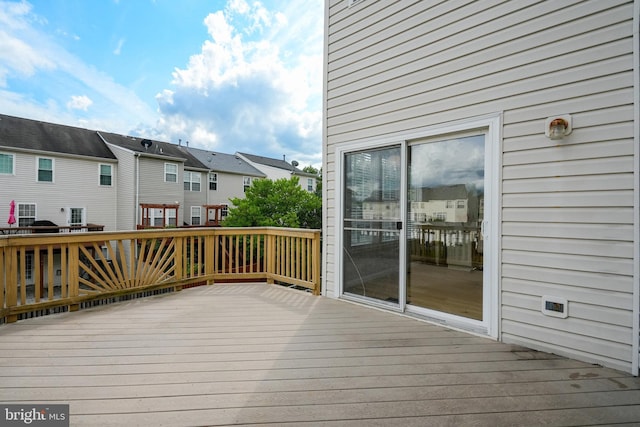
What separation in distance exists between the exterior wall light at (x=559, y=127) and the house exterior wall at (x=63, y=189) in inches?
Answer: 618

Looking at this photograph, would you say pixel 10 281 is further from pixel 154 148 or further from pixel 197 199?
pixel 197 199

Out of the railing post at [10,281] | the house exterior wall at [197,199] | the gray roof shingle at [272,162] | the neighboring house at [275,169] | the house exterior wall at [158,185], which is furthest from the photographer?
the gray roof shingle at [272,162]

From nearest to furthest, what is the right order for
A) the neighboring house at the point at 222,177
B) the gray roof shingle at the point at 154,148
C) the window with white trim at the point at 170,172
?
the gray roof shingle at the point at 154,148
the window with white trim at the point at 170,172
the neighboring house at the point at 222,177

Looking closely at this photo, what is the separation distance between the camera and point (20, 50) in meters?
9.07

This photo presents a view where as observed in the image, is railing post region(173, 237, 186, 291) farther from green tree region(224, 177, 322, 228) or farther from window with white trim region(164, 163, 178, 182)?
window with white trim region(164, 163, 178, 182)

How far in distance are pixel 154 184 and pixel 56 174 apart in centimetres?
348

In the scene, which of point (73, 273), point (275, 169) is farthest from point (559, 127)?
point (275, 169)

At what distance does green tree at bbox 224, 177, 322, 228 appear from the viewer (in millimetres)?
10273

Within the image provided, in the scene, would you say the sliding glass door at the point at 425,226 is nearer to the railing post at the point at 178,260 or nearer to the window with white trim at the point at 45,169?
the railing post at the point at 178,260

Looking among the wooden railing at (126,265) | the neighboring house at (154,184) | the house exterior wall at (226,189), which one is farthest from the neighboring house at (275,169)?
the wooden railing at (126,265)

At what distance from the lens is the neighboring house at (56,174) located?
10.8 m

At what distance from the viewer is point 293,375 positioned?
1903 millimetres

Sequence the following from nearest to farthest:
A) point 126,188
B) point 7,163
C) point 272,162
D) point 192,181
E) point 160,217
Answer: point 7,163 < point 126,188 < point 160,217 < point 192,181 < point 272,162

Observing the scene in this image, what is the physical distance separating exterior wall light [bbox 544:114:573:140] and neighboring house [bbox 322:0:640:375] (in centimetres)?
1
